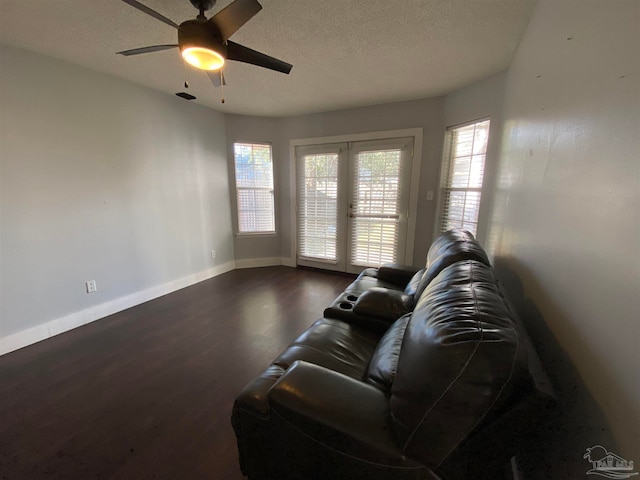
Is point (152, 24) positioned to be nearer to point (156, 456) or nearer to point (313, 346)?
point (313, 346)

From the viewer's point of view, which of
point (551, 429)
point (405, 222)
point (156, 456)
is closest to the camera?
point (551, 429)

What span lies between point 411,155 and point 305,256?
2.18 m

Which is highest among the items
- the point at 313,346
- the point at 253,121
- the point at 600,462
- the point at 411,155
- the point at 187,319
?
the point at 253,121

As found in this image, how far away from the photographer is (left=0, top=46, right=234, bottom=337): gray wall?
2.08 metres

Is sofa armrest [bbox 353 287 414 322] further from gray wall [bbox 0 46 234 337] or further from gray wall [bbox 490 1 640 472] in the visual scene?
gray wall [bbox 0 46 234 337]

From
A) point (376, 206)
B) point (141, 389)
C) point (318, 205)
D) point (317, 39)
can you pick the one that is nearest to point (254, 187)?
point (318, 205)

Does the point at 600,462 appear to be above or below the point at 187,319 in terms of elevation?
above

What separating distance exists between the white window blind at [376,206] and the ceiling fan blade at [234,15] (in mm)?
2415

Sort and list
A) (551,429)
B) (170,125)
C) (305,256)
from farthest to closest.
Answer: (305,256) < (170,125) < (551,429)

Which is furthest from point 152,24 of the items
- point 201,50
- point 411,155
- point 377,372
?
point 411,155

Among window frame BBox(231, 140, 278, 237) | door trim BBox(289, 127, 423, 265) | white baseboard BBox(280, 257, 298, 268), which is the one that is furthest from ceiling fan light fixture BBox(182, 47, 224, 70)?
white baseboard BBox(280, 257, 298, 268)

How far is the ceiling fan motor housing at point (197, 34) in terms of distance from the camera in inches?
54.3

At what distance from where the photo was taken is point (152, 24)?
1.73 m

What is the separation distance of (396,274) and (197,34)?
2.18 metres
